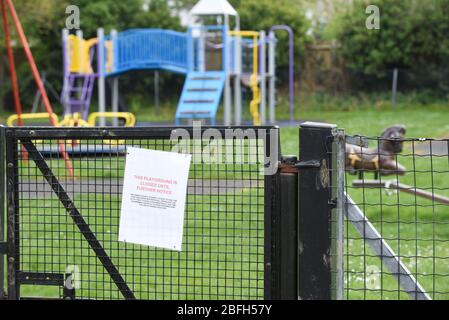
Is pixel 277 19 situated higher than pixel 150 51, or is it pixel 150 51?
pixel 277 19

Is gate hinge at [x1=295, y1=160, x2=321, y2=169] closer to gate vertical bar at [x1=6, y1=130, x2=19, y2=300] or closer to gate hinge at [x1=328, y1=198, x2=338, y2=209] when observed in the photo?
gate hinge at [x1=328, y1=198, x2=338, y2=209]

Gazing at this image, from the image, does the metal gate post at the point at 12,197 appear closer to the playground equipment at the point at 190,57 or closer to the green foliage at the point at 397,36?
the playground equipment at the point at 190,57

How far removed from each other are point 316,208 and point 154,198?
2.30ft

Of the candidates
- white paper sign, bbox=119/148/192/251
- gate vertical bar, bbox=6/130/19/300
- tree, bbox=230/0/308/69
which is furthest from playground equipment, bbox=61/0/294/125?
white paper sign, bbox=119/148/192/251

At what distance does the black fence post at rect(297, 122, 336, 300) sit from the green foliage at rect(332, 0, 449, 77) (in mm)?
22391

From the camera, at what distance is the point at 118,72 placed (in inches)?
719

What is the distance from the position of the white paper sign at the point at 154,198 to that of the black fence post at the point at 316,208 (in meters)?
0.50

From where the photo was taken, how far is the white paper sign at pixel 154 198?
340cm

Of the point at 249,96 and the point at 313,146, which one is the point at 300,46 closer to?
the point at 249,96

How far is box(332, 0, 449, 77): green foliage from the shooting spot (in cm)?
2478

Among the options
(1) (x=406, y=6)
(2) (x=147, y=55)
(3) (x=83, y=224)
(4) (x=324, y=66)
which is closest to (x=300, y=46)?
(4) (x=324, y=66)

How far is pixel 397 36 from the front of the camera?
82.4 ft

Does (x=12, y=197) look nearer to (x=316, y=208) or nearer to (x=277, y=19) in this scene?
(x=316, y=208)

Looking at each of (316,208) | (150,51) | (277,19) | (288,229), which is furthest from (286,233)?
(277,19)
